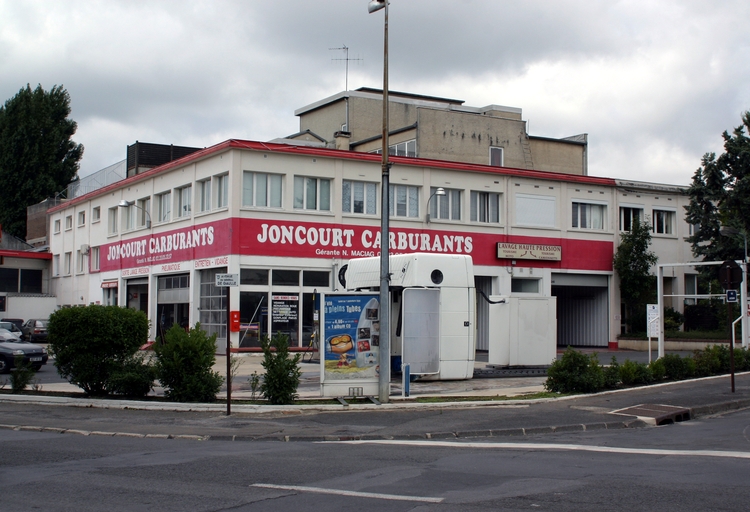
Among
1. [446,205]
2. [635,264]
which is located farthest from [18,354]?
[635,264]

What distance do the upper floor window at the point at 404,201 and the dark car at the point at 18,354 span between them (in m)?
17.0

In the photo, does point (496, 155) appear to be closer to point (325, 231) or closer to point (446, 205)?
point (446, 205)

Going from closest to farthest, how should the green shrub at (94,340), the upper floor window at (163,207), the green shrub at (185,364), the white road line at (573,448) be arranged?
the white road line at (573,448)
the green shrub at (185,364)
the green shrub at (94,340)
the upper floor window at (163,207)

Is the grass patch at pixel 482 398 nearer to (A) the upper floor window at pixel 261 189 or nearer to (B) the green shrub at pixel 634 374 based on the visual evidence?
(B) the green shrub at pixel 634 374

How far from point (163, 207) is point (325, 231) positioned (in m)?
10.2

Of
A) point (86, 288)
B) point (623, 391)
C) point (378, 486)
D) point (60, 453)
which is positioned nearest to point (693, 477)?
point (378, 486)

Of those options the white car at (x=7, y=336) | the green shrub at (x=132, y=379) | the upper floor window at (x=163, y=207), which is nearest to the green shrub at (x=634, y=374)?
the green shrub at (x=132, y=379)

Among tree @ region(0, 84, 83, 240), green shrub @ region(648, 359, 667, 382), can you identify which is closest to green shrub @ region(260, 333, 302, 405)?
green shrub @ region(648, 359, 667, 382)

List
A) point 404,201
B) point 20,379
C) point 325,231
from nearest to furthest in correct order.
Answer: point 20,379
point 325,231
point 404,201

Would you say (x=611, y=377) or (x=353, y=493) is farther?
(x=611, y=377)

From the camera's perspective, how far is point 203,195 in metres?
37.2

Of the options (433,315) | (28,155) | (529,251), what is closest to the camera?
(433,315)

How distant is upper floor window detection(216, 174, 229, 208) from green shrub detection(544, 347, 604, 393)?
19799mm

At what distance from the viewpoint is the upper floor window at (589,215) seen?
42.2 m
